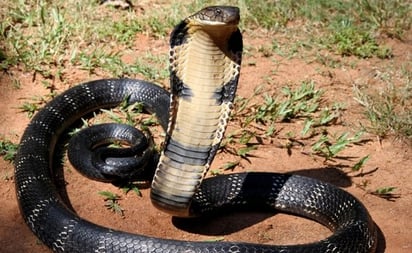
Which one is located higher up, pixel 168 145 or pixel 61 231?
pixel 168 145

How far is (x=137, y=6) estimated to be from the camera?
7.71 meters

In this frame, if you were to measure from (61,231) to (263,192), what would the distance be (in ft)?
5.04

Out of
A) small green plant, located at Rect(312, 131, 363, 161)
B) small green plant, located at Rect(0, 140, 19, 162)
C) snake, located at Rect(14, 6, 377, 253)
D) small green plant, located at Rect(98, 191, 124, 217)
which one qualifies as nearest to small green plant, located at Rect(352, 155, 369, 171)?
small green plant, located at Rect(312, 131, 363, 161)

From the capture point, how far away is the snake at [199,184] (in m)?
3.93

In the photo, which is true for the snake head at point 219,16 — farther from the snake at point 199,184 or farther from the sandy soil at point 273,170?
the sandy soil at point 273,170

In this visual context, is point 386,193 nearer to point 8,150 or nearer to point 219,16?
point 219,16

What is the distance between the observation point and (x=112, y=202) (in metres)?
4.84

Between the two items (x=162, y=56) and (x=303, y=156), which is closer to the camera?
(x=303, y=156)

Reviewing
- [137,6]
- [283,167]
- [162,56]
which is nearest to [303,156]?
[283,167]

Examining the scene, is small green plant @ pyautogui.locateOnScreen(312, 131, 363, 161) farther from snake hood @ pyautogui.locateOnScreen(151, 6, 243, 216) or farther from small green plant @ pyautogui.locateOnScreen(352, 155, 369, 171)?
snake hood @ pyautogui.locateOnScreen(151, 6, 243, 216)

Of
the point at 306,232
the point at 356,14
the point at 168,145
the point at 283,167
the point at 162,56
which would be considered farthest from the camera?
the point at 356,14

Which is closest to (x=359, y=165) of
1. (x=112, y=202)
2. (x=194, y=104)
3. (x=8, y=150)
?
(x=194, y=104)

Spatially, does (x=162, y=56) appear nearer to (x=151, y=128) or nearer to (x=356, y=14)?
(x=151, y=128)

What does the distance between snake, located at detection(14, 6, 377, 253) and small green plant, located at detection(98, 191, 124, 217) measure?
0.17 m
